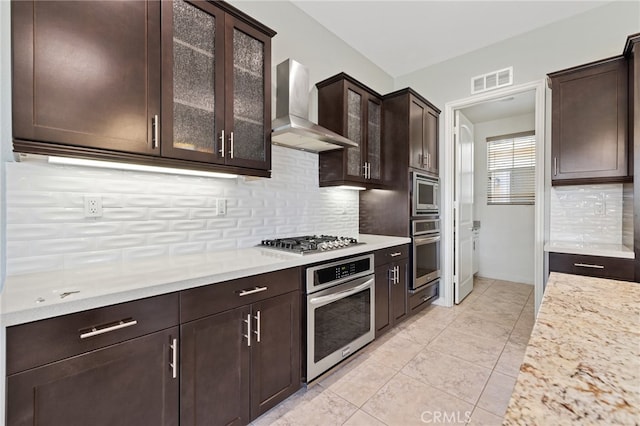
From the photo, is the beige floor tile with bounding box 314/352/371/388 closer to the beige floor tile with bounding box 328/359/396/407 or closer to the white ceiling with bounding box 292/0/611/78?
the beige floor tile with bounding box 328/359/396/407

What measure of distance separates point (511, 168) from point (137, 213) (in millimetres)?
5275

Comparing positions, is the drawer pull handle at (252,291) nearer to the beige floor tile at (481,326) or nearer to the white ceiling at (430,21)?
the beige floor tile at (481,326)

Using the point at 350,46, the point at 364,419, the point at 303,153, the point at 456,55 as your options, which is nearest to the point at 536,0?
the point at 456,55

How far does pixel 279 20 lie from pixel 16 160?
2.10 m

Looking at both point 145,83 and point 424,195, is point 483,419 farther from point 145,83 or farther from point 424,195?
point 145,83

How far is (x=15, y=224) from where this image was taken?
4.15 feet

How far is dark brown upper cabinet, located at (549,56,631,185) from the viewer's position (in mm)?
2250

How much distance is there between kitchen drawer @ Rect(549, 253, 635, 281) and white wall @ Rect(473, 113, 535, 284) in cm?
251

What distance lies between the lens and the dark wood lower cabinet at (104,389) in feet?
2.89

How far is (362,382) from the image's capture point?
1947mm

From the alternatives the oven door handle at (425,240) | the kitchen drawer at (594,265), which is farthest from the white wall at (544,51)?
the kitchen drawer at (594,265)

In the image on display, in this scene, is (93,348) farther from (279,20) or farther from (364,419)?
(279,20)

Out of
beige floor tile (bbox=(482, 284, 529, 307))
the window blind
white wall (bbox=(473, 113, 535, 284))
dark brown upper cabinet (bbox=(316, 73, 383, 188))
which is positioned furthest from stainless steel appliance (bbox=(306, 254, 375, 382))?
the window blind

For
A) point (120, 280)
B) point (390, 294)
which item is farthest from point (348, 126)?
point (120, 280)
